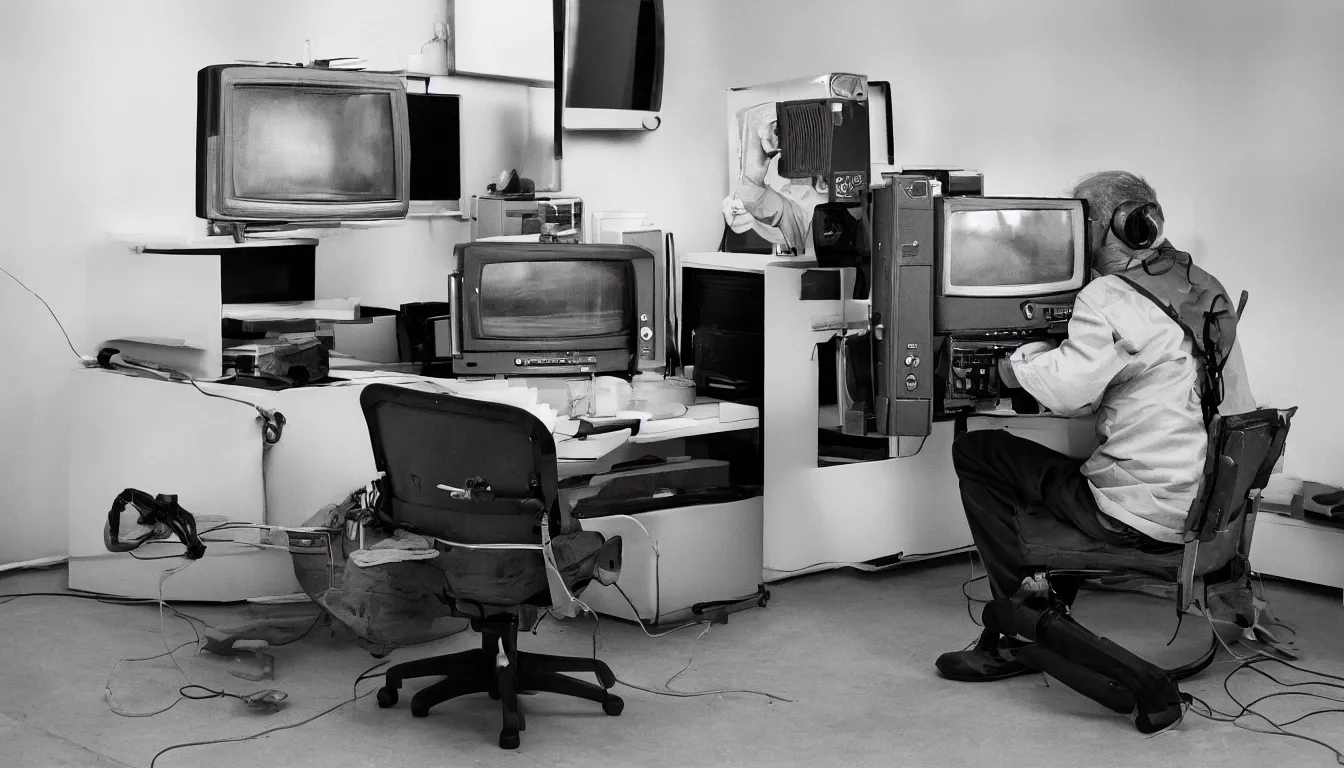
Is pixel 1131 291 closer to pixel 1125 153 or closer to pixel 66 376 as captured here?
pixel 1125 153

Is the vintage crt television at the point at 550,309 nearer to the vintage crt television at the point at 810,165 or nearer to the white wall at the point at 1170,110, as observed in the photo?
the vintage crt television at the point at 810,165

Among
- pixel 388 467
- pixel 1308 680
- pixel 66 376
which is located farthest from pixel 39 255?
pixel 1308 680

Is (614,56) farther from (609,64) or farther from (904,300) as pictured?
(904,300)

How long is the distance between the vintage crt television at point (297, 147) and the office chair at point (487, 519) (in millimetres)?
744

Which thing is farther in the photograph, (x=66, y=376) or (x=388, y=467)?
(x=66, y=376)

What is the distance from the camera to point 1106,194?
3.75 metres

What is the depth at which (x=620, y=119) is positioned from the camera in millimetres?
5031

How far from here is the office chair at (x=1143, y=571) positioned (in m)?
3.35

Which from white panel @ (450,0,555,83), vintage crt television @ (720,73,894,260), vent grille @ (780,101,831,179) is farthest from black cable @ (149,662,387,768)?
white panel @ (450,0,555,83)

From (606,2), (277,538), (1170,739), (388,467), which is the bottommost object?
(1170,739)

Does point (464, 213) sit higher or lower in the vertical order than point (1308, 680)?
higher

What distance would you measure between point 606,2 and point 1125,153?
2.17 m

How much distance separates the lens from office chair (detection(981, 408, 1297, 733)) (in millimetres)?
3346

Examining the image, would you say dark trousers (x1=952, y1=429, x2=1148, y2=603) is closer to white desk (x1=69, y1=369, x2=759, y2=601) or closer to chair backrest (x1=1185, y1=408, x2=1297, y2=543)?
chair backrest (x1=1185, y1=408, x2=1297, y2=543)
